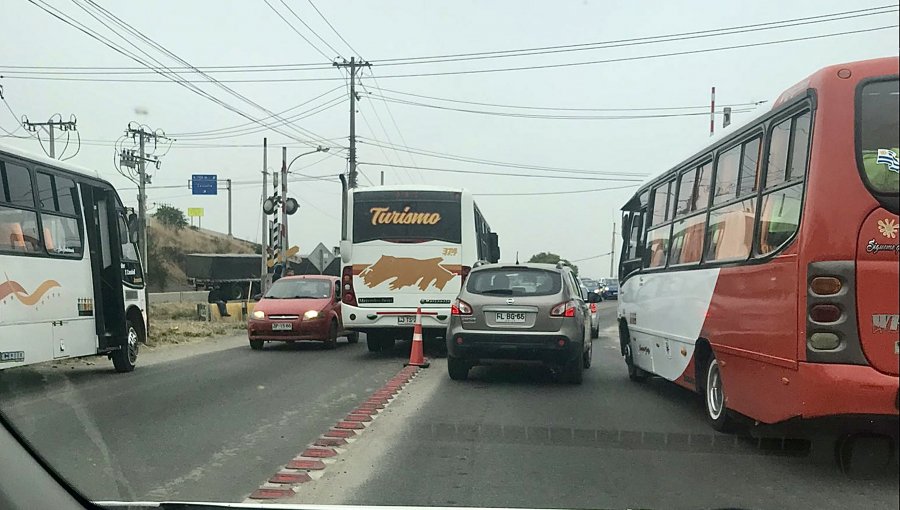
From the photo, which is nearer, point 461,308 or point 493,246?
point 461,308

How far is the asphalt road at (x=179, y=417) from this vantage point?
528 centimetres

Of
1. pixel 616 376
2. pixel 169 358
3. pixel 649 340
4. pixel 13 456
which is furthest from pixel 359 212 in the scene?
pixel 13 456

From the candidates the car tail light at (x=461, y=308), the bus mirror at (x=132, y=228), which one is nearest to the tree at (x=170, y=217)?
the bus mirror at (x=132, y=228)

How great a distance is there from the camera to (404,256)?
14.6 m

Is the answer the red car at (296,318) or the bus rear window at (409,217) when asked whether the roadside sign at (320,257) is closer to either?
the red car at (296,318)

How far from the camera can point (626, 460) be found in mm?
5941

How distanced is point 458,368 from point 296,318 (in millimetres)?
5970

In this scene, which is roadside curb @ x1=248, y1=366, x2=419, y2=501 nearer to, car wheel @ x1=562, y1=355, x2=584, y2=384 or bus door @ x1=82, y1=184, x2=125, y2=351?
car wheel @ x1=562, y1=355, x2=584, y2=384

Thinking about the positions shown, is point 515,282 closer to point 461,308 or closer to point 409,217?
point 461,308

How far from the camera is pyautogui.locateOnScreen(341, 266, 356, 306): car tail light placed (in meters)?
14.6

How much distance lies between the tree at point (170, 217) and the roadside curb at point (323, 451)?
327 cm

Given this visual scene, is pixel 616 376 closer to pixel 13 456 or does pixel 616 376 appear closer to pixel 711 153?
pixel 711 153

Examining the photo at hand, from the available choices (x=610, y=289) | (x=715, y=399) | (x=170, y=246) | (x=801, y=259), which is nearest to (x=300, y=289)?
(x=170, y=246)

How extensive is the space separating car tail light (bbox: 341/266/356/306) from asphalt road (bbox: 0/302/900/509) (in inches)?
148
